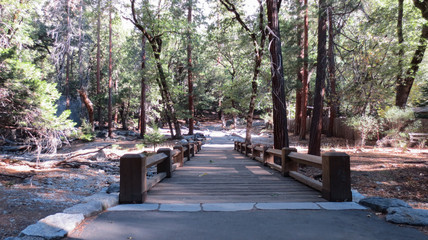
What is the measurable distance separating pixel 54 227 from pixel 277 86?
27.5ft

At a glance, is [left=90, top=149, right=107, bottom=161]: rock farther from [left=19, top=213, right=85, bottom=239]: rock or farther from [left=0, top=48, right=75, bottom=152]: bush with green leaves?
[left=19, top=213, right=85, bottom=239]: rock

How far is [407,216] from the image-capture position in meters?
3.23

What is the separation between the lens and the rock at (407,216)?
3.13m

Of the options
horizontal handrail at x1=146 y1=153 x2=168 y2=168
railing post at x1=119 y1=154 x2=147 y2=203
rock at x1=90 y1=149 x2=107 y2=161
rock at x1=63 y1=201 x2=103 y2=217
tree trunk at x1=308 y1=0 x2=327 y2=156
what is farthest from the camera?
rock at x1=90 y1=149 x2=107 y2=161

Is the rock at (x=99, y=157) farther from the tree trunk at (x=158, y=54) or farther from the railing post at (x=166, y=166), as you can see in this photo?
the railing post at (x=166, y=166)

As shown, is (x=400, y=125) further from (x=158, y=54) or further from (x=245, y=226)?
(x=245, y=226)

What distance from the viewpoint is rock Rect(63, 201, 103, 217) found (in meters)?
3.40

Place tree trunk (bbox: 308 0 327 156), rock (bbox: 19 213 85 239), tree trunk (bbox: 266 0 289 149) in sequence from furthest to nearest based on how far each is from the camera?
tree trunk (bbox: 308 0 327 156) < tree trunk (bbox: 266 0 289 149) < rock (bbox: 19 213 85 239)

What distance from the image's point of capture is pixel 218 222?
10.6ft

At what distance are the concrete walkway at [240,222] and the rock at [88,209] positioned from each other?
12cm

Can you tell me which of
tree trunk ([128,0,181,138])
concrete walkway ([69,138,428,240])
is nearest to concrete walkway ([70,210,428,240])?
concrete walkway ([69,138,428,240])

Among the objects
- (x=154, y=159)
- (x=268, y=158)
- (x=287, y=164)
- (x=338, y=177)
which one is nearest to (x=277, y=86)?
(x=268, y=158)

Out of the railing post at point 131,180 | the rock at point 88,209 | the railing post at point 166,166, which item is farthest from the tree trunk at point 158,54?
the rock at point 88,209

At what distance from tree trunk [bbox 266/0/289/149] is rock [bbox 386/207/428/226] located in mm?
5856
